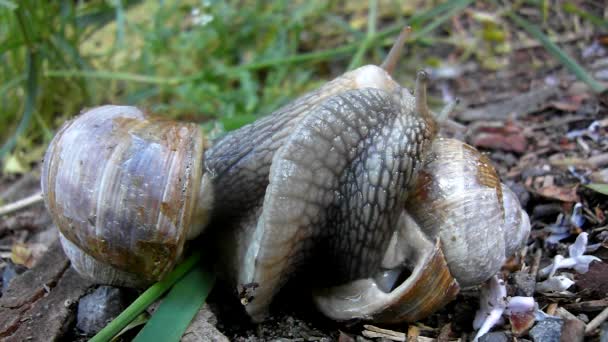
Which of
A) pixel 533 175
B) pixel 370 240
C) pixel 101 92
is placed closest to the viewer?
pixel 370 240

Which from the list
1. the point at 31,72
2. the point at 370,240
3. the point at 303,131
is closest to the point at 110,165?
the point at 303,131

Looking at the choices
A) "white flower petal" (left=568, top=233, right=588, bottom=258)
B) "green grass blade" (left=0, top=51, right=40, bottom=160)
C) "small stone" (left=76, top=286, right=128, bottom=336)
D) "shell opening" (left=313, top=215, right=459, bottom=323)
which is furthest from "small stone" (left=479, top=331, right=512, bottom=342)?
"green grass blade" (left=0, top=51, right=40, bottom=160)

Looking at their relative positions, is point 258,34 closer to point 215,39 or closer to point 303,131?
point 215,39

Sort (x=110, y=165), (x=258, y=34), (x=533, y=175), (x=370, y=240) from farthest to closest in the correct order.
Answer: (x=258, y=34), (x=533, y=175), (x=370, y=240), (x=110, y=165)

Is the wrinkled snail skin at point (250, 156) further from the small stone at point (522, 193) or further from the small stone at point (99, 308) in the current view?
the small stone at point (522, 193)

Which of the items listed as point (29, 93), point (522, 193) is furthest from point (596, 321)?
point (29, 93)

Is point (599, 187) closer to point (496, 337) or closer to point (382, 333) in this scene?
point (496, 337)

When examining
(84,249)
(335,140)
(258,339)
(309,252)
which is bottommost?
(258,339)
